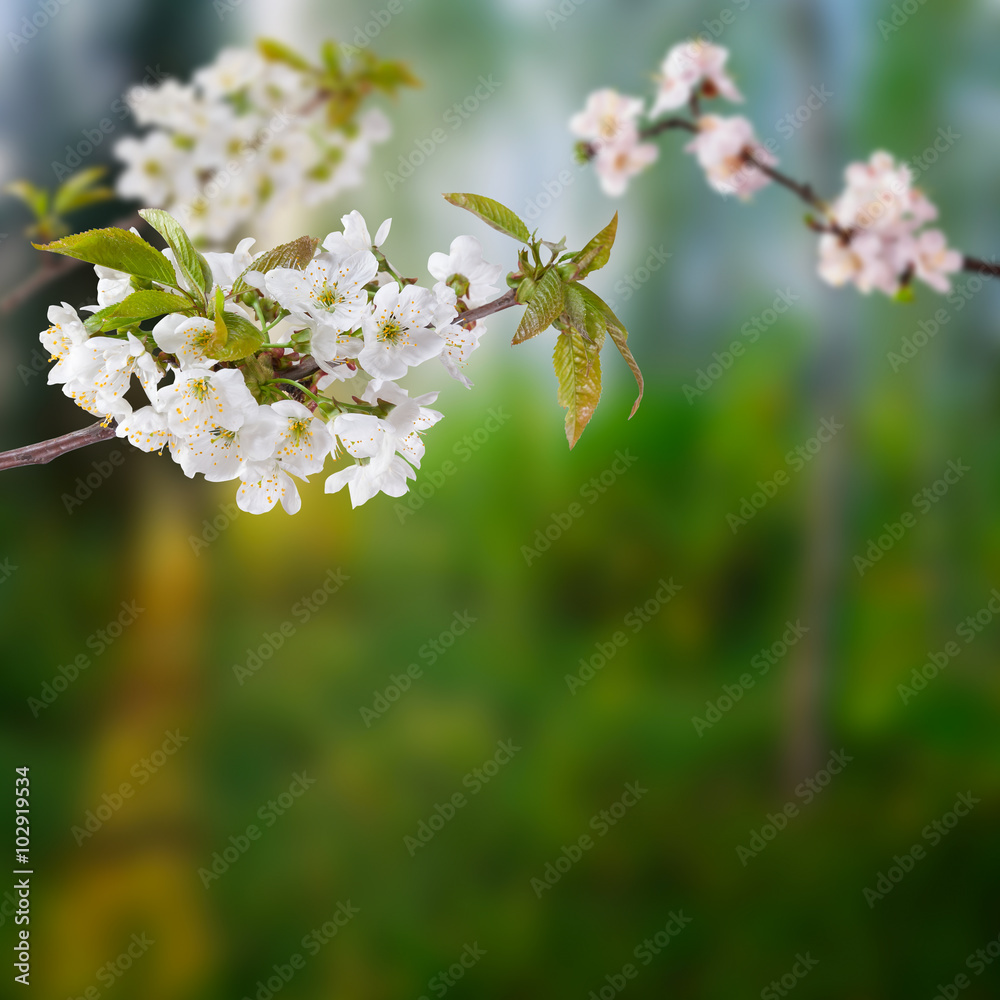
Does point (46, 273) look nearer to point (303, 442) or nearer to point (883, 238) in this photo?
point (303, 442)

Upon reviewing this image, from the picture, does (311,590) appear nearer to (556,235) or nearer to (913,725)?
(556,235)

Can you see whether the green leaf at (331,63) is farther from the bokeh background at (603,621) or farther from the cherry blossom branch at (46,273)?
the cherry blossom branch at (46,273)

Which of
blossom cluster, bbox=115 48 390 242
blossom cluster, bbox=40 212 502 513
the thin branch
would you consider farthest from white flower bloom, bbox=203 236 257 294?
blossom cluster, bbox=115 48 390 242

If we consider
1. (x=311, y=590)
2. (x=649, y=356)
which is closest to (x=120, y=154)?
(x=311, y=590)

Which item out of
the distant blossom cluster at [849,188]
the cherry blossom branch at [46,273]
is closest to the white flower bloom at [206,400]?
the cherry blossom branch at [46,273]

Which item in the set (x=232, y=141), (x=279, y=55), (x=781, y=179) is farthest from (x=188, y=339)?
(x=279, y=55)
